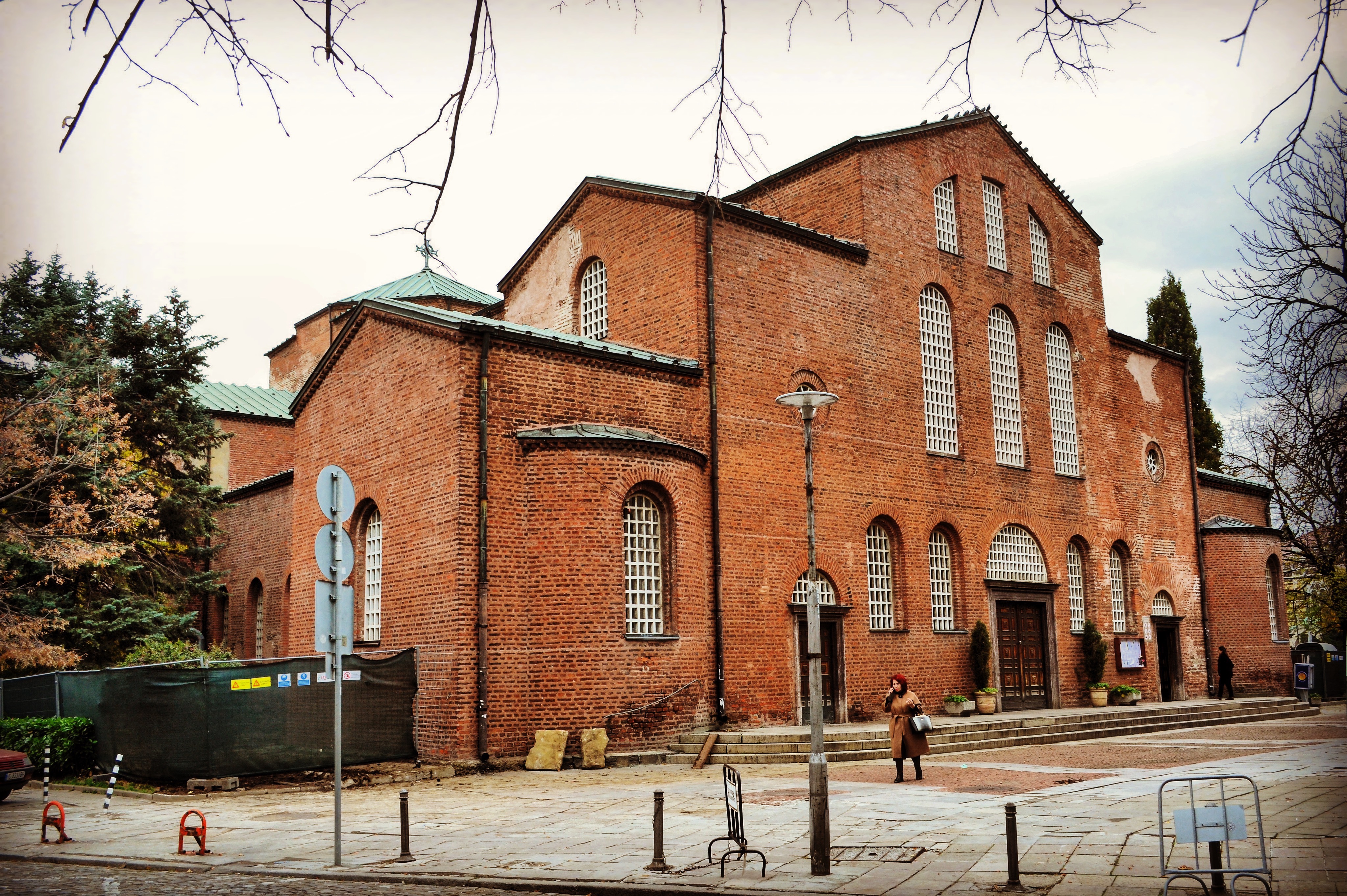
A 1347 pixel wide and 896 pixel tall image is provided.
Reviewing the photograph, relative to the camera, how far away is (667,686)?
19.0 metres

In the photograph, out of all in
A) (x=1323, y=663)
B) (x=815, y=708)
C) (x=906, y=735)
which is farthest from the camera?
(x=1323, y=663)

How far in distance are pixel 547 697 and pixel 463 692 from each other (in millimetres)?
1444

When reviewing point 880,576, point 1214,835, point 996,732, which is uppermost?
point 880,576

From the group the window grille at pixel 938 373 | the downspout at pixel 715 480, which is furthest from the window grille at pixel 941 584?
the downspout at pixel 715 480

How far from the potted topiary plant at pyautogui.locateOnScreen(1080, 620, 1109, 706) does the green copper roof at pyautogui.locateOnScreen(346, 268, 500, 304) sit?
21770 millimetres

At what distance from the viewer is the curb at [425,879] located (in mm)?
8672

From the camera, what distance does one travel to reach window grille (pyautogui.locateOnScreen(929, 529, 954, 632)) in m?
24.9

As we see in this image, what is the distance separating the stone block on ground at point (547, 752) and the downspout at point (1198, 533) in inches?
907

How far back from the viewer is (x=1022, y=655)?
26.6 metres

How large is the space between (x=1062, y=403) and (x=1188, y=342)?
2208 centimetres

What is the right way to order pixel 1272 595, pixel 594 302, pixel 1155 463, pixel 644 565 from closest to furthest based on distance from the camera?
pixel 644 565 < pixel 594 302 < pixel 1155 463 < pixel 1272 595

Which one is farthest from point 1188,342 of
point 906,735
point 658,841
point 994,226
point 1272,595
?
point 658,841

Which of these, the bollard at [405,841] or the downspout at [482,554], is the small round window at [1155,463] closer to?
the downspout at [482,554]

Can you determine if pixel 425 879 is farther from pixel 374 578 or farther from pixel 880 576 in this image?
pixel 880 576
